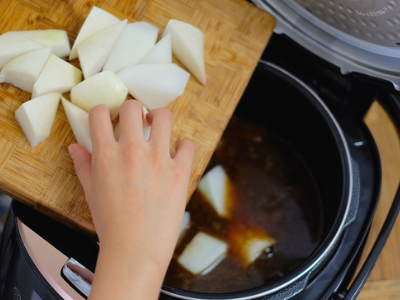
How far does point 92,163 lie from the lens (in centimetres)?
75

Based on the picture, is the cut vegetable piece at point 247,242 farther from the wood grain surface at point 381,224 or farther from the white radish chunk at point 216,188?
the wood grain surface at point 381,224

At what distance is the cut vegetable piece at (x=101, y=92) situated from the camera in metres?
0.82

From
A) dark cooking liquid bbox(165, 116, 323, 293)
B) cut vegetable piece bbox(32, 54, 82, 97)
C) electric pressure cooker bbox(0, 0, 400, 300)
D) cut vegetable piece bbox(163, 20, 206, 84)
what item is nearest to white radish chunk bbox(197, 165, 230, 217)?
dark cooking liquid bbox(165, 116, 323, 293)

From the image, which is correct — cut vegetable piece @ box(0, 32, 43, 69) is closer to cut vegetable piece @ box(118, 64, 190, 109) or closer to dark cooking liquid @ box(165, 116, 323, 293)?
cut vegetable piece @ box(118, 64, 190, 109)

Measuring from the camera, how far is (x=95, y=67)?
858 millimetres

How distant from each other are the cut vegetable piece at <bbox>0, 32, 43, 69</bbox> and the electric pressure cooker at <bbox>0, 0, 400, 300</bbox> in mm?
247

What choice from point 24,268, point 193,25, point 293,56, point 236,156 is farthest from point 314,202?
point 24,268

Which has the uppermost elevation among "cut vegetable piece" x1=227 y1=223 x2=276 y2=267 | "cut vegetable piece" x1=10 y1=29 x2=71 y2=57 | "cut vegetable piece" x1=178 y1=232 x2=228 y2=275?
"cut vegetable piece" x1=10 y1=29 x2=71 y2=57

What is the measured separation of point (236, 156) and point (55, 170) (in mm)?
432

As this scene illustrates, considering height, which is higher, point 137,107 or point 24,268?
point 137,107

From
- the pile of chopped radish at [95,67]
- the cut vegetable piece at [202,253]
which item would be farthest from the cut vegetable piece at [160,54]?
the cut vegetable piece at [202,253]

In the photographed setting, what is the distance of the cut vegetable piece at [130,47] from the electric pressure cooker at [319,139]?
24 cm

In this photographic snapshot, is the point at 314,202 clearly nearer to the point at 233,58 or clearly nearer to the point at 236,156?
the point at 236,156

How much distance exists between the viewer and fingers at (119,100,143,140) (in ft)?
2.46
